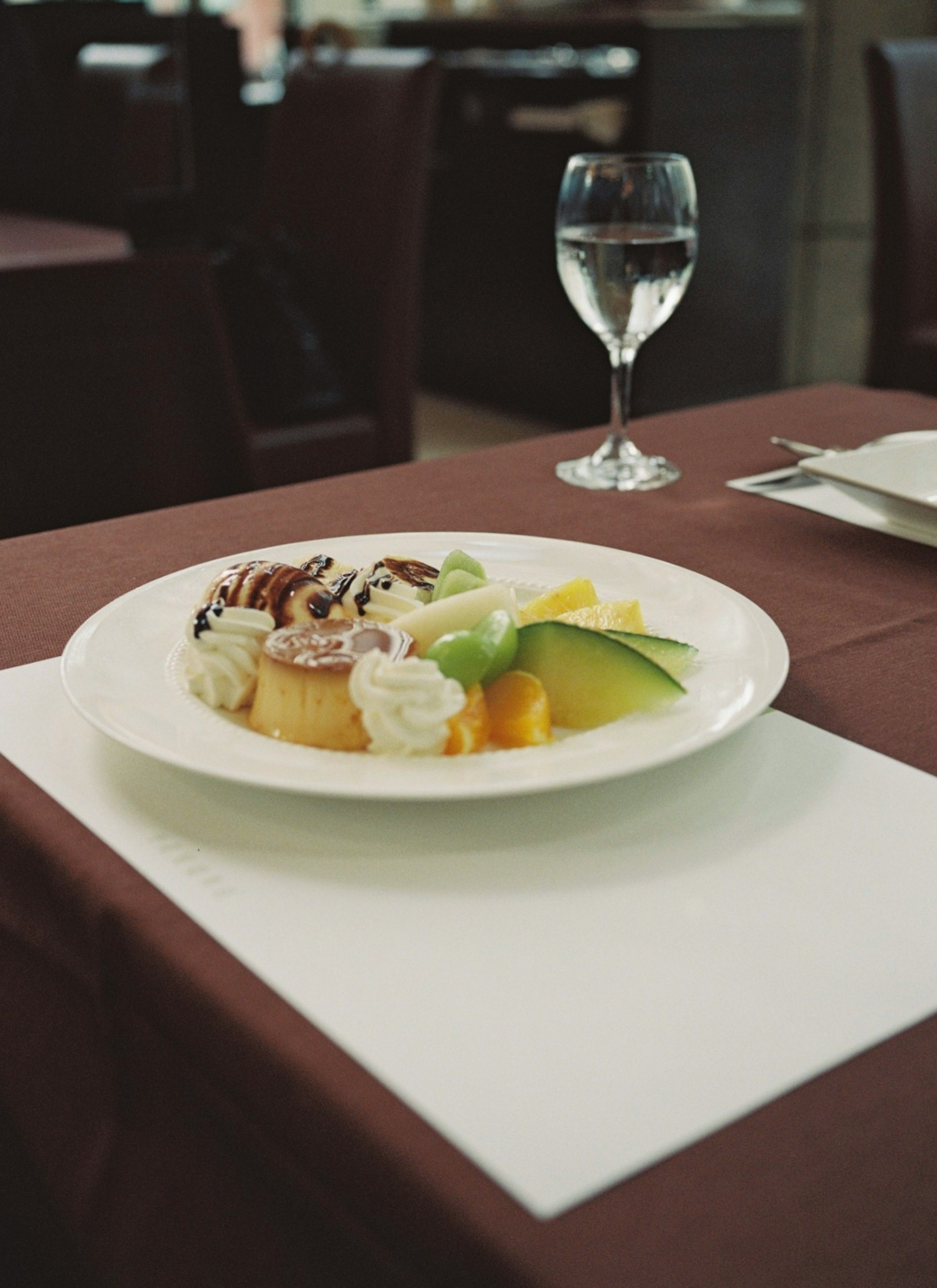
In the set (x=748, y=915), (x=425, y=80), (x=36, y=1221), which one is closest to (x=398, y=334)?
(x=425, y=80)

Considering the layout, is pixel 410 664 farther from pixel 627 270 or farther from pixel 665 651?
pixel 627 270

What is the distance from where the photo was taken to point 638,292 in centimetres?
94

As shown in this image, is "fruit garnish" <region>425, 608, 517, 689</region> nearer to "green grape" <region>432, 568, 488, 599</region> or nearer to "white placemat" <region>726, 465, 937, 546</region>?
"green grape" <region>432, 568, 488, 599</region>

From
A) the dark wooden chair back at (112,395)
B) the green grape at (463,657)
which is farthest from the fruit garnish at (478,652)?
the dark wooden chair back at (112,395)

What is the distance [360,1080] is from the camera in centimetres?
37

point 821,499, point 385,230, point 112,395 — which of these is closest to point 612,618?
point 821,499

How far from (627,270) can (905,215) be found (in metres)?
1.59

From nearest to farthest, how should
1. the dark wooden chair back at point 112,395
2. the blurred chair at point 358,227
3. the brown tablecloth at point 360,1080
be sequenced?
the brown tablecloth at point 360,1080
the dark wooden chair back at point 112,395
the blurred chair at point 358,227

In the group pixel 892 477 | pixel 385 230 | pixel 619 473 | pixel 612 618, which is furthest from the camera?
pixel 385 230

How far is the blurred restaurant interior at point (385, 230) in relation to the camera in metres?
1.31

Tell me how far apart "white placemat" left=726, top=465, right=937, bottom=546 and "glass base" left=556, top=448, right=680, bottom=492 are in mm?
51

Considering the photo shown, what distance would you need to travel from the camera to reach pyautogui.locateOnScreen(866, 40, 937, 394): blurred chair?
223cm

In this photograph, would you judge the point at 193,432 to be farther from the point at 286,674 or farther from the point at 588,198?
the point at 286,674

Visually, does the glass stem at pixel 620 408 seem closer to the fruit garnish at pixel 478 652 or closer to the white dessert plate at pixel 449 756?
the white dessert plate at pixel 449 756
